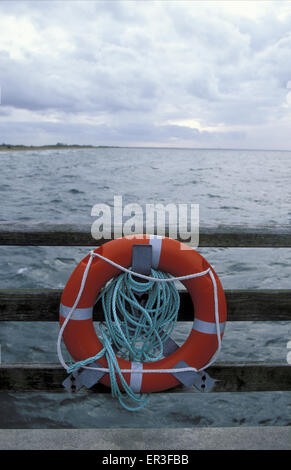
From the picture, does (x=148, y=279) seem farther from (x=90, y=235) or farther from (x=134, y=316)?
(x=90, y=235)

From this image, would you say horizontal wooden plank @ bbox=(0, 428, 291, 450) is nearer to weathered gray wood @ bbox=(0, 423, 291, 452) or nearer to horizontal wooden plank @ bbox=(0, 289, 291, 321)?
weathered gray wood @ bbox=(0, 423, 291, 452)

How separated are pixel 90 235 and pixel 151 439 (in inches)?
32.4

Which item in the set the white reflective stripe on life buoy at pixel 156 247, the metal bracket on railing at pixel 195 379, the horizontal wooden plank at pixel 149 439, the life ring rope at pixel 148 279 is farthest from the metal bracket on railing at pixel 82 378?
the white reflective stripe on life buoy at pixel 156 247

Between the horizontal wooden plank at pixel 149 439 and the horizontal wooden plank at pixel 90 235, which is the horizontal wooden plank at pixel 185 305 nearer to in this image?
the horizontal wooden plank at pixel 90 235

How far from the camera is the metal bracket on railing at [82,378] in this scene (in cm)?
163

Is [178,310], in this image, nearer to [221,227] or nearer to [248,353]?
[221,227]

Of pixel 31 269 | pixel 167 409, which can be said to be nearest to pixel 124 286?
pixel 167 409

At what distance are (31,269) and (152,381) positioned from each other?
4.35 meters

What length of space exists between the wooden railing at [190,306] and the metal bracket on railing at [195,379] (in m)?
0.05

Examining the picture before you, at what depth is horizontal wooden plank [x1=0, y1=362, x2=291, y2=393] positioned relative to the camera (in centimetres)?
171

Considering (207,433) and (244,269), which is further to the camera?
(244,269)

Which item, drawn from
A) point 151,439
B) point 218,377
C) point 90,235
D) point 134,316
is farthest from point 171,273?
point 151,439

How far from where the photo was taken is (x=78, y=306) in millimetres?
1606
